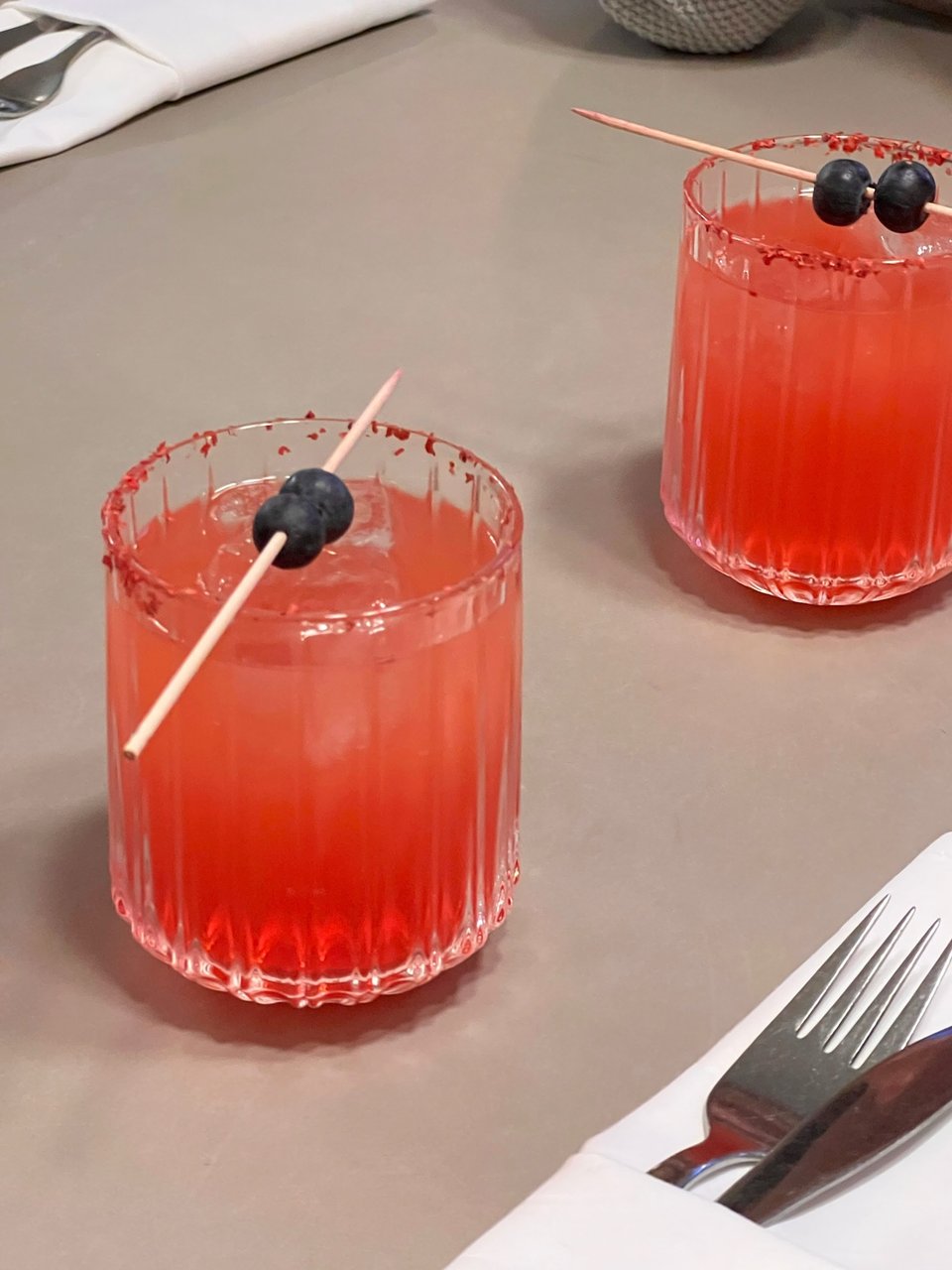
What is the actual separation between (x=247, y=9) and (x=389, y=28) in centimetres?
17

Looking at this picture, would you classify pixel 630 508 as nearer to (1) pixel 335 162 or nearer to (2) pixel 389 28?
(1) pixel 335 162

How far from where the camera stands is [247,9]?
142cm

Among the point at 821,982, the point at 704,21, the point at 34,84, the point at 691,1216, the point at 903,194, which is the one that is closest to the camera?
the point at 691,1216

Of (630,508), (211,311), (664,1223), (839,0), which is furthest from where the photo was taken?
(839,0)

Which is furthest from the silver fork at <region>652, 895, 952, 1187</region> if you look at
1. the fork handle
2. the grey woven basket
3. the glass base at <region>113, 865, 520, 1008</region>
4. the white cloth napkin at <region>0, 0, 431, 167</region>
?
the grey woven basket

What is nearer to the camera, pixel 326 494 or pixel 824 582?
pixel 326 494

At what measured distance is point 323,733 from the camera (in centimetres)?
51

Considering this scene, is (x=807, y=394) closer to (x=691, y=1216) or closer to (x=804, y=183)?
(x=804, y=183)

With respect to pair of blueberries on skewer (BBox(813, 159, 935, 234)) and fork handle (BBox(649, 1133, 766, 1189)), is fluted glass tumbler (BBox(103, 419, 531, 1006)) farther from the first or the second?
pair of blueberries on skewer (BBox(813, 159, 935, 234))

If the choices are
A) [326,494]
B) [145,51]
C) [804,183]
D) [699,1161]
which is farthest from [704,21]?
[699,1161]

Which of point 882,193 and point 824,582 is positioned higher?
point 882,193

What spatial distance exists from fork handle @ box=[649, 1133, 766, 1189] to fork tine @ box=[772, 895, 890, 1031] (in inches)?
2.0

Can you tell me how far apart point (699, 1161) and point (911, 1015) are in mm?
88

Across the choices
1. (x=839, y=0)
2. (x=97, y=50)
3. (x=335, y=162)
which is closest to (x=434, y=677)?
(x=335, y=162)
